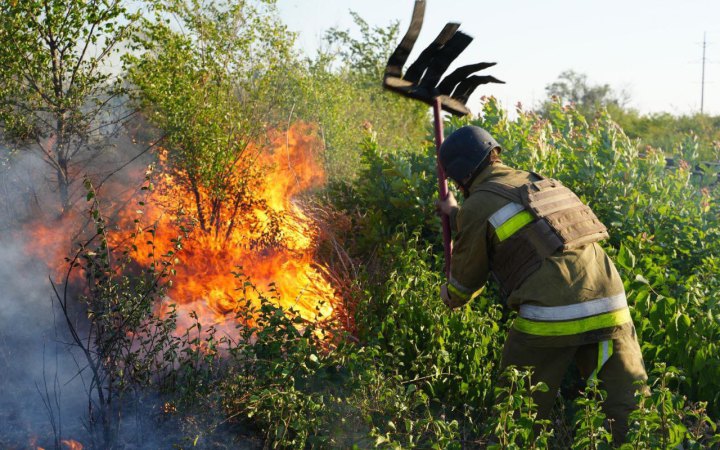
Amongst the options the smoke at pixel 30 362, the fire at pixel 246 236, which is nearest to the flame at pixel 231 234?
the fire at pixel 246 236

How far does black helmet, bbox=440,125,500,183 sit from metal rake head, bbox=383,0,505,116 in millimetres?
524

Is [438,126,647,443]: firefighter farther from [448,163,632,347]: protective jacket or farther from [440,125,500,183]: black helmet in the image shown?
[440,125,500,183]: black helmet

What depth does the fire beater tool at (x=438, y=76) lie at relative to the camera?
4027mm

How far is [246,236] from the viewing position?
388 inches

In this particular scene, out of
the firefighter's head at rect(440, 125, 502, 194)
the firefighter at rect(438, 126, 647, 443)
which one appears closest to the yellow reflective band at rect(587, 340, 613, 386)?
the firefighter at rect(438, 126, 647, 443)

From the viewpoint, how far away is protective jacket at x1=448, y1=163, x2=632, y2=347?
11.6 feet

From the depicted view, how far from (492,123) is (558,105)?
0.84 metres

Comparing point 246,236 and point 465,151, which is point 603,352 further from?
point 246,236

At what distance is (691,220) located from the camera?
19.3 feet

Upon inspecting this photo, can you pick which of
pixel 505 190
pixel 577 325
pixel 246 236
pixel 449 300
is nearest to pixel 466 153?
pixel 505 190

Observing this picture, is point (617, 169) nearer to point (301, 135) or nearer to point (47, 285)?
point (47, 285)

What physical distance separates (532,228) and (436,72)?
3.99 feet

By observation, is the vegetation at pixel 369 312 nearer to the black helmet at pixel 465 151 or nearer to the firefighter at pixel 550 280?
the firefighter at pixel 550 280

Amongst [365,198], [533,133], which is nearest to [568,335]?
[365,198]
